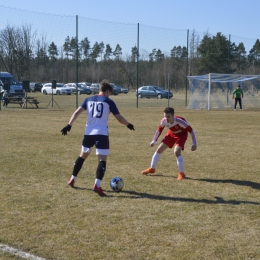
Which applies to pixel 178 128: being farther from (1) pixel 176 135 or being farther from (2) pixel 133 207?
(2) pixel 133 207

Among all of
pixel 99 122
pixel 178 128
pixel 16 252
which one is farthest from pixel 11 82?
pixel 16 252

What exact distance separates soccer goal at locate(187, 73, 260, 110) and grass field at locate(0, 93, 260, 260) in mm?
18539

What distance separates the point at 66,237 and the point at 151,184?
283 centimetres

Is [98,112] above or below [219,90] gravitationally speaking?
below

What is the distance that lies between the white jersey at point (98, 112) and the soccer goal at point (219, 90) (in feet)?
74.8

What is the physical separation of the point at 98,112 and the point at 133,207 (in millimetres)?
1575

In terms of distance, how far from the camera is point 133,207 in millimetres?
5984

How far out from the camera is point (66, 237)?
4.77 metres

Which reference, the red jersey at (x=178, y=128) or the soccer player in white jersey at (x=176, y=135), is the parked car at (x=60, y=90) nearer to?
the soccer player in white jersey at (x=176, y=135)

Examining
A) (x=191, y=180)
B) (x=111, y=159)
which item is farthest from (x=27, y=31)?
(x=191, y=180)

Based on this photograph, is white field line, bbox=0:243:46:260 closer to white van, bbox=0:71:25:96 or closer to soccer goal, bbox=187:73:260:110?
soccer goal, bbox=187:73:260:110

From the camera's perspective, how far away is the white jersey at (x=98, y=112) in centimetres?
664

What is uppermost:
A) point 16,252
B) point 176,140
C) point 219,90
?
point 219,90

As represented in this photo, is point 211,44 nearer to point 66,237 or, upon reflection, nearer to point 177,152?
point 177,152
